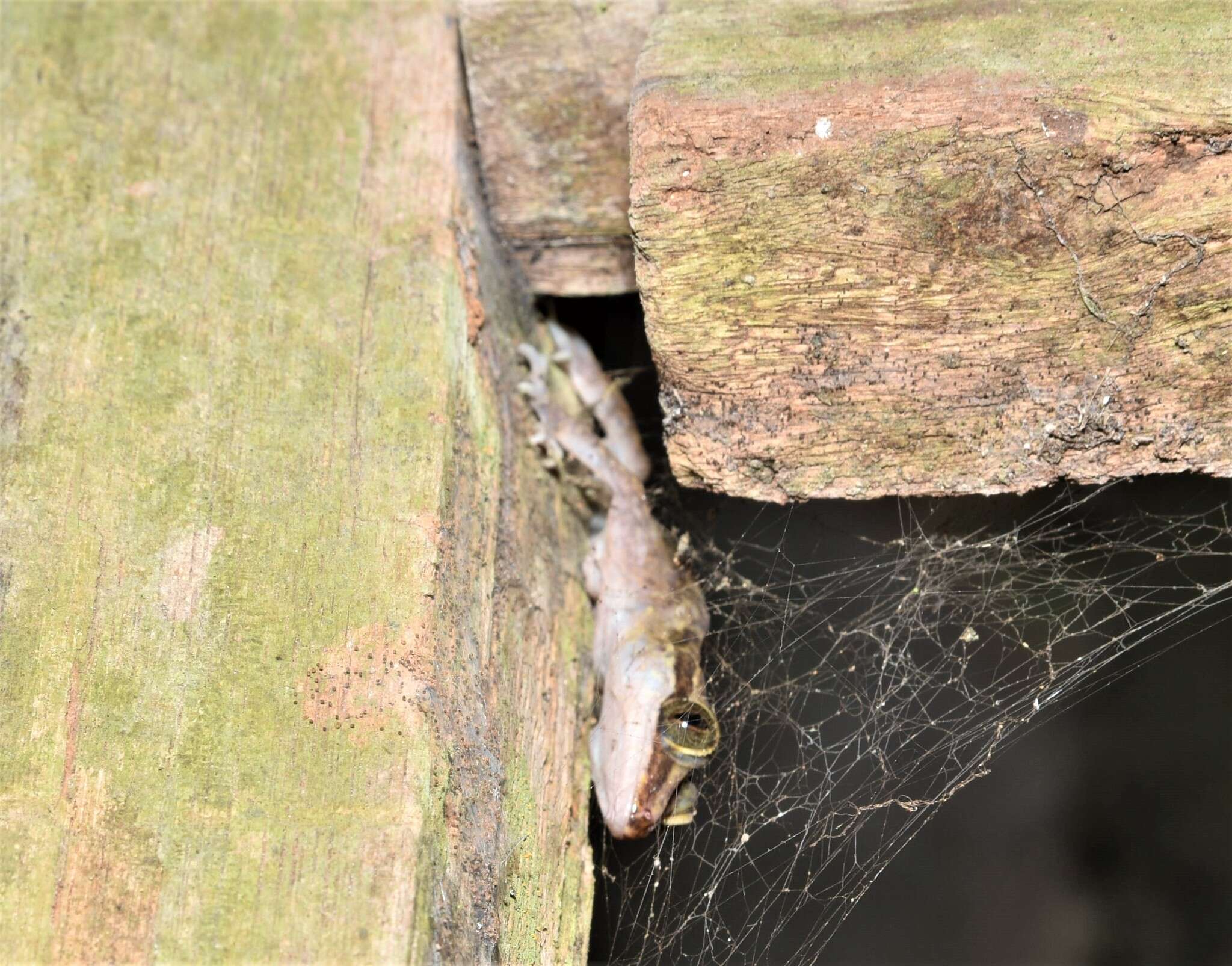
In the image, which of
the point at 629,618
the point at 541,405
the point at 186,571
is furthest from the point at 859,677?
the point at 186,571

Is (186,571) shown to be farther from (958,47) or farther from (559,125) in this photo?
(958,47)

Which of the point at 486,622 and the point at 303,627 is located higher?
the point at 303,627

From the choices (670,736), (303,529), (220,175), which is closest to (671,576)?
(670,736)

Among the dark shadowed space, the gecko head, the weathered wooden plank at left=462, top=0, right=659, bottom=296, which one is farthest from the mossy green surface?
the gecko head

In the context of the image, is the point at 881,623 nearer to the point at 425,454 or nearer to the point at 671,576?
the point at 671,576

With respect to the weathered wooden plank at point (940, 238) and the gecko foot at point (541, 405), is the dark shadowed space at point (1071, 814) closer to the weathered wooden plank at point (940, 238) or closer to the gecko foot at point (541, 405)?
the gecko foot at point (541, 405)

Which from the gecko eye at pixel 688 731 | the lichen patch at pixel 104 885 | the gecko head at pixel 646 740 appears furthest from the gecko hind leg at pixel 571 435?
the lichen patch at pixel 104 885

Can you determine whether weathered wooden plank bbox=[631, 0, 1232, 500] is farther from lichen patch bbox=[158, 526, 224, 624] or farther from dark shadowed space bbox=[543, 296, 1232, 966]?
lichen patch bbox=[158, 526, 224, 624]
